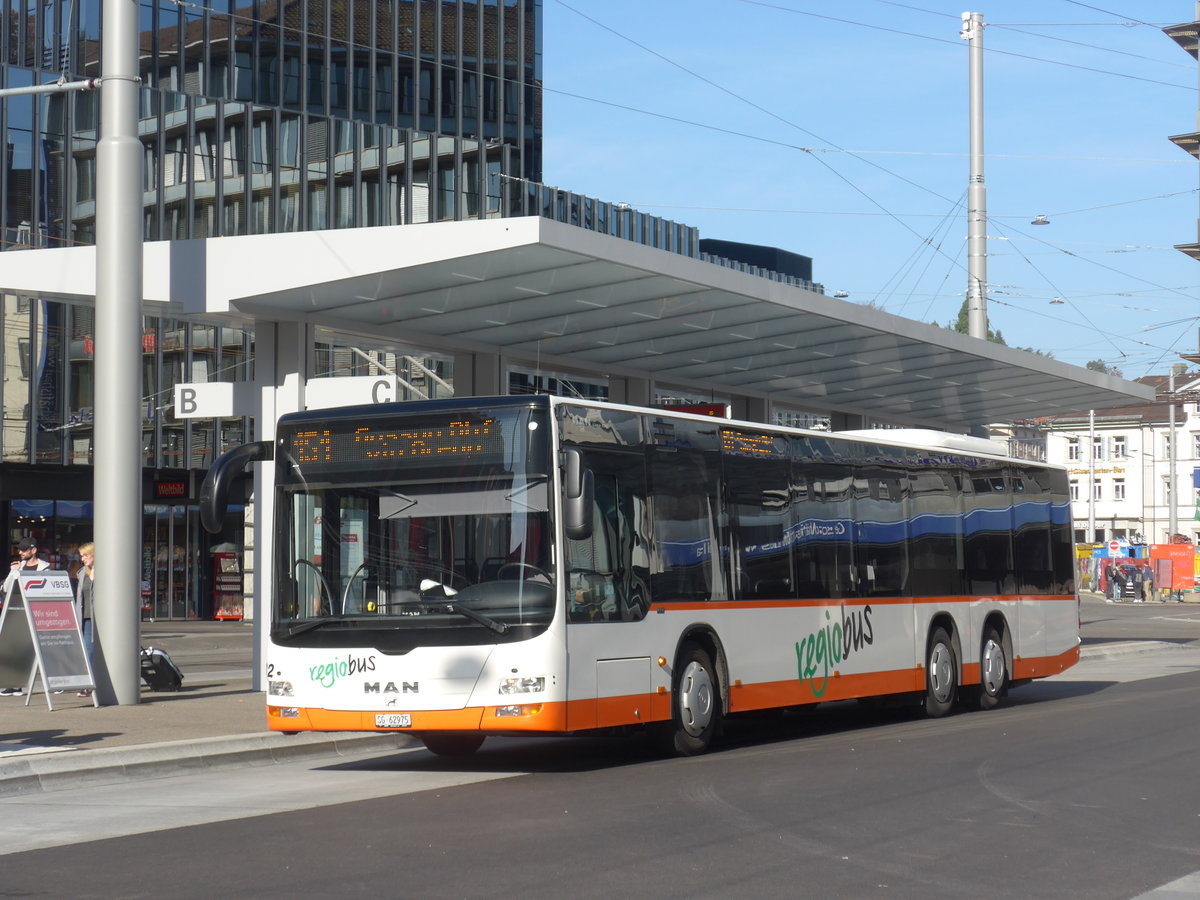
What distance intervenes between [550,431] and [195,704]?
6760 millimetres

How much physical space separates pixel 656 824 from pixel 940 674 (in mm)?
9124

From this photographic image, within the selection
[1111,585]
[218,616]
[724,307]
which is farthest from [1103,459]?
[724,307]

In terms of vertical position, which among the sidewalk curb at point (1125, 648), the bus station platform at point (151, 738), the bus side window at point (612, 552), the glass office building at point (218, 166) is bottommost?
the sidewalk curb at point (1125, 648)

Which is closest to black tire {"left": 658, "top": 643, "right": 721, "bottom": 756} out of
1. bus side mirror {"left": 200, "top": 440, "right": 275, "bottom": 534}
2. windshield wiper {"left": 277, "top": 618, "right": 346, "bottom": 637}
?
windshield wiper {"left": 277, "top": 618, "right": 346, "bottom": 637}

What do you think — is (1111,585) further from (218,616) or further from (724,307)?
(724,307)

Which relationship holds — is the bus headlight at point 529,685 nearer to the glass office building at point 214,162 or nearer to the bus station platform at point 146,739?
the bus station platform at point 146,739

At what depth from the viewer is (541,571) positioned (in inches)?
467

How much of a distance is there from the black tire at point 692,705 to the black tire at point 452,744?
1676 millimetres

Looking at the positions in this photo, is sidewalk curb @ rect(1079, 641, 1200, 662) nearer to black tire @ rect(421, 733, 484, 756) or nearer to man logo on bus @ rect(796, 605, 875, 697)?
man logo on bus @ rect(796, 605, 875, 697)

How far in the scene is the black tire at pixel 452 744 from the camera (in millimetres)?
13898

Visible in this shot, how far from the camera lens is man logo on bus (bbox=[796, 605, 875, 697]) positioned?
1508 cm

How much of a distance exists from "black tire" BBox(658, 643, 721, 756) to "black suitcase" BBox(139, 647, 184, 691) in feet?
24.4

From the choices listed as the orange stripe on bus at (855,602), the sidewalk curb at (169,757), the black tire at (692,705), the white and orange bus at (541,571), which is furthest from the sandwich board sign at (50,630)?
the orange stripe on bus at (855,602)

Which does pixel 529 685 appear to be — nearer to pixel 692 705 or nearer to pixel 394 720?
pixel 394 720
